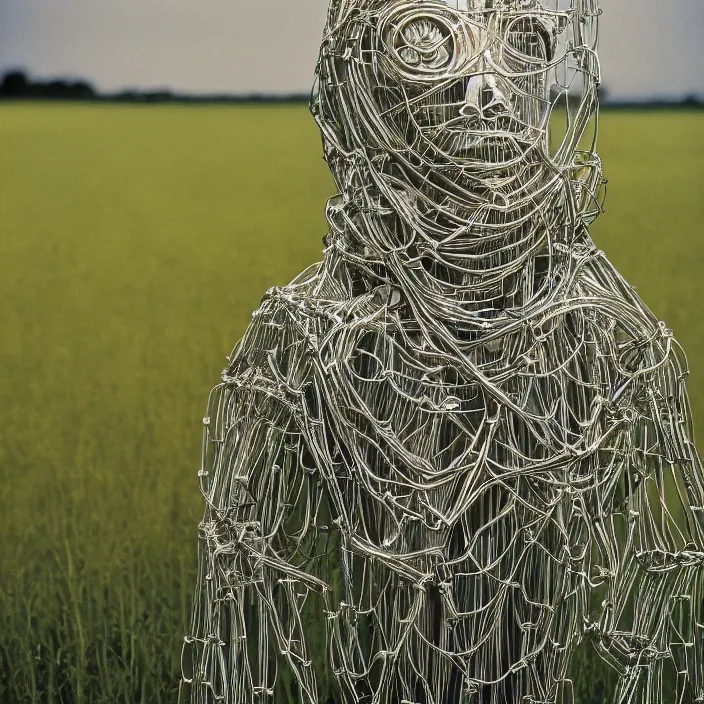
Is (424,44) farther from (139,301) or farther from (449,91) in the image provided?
(139,301)

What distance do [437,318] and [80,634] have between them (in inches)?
25.4

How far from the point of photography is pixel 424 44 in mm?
813

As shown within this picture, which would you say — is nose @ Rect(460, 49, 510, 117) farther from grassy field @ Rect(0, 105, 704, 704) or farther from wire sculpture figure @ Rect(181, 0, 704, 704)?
grassy field @ Rect(0, 105, 704, 704)

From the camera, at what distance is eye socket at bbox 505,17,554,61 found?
838 mm

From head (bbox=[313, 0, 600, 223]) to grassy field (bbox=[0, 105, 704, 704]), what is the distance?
0.25 meters

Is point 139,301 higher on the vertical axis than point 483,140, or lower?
lower

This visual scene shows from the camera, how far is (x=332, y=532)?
37.1 inches

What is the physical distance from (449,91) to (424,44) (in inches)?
1.8

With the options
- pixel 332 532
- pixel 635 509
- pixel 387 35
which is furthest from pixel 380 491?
pixel 387 35

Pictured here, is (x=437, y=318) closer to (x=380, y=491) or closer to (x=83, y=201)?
(x=380, y=491)

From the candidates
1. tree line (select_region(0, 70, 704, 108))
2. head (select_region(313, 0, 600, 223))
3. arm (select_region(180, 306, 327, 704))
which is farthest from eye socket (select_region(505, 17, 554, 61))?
arm (select_region(180, 306, 327, 704))

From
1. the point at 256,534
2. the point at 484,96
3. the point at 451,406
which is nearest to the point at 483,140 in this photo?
the point at 484,96

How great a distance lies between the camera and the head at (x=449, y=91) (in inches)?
32.0

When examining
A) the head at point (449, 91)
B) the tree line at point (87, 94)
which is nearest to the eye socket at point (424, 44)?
the head at point (449, 91)
